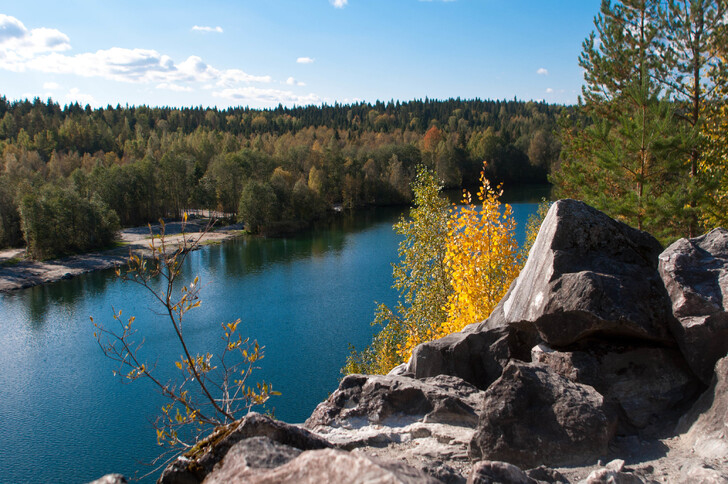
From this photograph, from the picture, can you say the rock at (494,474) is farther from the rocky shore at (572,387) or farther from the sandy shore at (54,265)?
the sandy shore at (54,265)

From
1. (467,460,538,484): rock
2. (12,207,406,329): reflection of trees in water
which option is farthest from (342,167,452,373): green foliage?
(12,207,406,329): reflection of trees in water

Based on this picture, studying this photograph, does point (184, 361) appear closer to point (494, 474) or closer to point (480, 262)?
point (494, 474)

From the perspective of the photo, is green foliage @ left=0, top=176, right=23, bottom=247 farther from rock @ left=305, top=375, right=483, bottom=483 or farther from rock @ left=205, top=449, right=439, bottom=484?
rock @ left=205, top=449, right=439, bottom=484

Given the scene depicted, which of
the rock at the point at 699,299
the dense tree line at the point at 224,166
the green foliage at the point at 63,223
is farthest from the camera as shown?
the dense tree line at the point at 224,166

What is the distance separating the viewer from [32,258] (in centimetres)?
6925

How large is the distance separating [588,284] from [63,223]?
258 ft

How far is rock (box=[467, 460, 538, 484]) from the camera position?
5.00 m

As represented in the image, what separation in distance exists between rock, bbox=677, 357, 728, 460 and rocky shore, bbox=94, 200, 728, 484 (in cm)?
2

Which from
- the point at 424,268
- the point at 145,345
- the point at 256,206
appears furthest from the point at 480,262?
the point at 256,206

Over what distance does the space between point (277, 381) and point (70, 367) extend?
1488 cm

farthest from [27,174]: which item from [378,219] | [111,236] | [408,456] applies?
[408,456]

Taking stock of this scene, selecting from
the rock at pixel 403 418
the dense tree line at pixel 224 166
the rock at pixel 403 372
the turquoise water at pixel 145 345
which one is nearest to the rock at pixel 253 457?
the rock at pixel 403 418

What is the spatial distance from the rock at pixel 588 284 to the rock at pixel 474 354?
0.31m

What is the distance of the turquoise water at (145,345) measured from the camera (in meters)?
26.4
